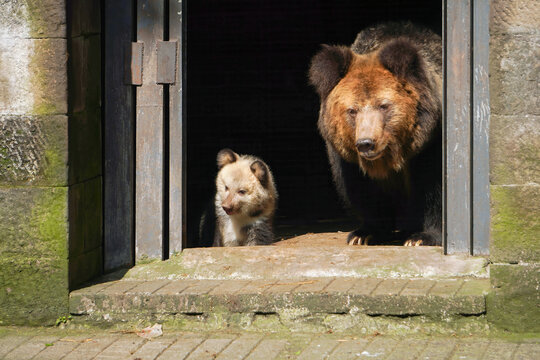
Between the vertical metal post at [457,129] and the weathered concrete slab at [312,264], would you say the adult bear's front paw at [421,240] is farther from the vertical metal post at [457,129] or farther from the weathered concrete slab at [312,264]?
the vertical metal post at [457,129]

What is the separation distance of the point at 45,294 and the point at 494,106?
9.12ft

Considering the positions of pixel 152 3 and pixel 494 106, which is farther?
pixel 152 3

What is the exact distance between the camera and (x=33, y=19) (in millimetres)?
5574

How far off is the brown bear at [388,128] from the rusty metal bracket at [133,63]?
58.5 inches

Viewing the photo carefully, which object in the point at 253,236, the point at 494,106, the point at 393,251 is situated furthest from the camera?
the point at 253,236

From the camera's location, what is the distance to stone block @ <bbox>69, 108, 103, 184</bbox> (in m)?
5.75

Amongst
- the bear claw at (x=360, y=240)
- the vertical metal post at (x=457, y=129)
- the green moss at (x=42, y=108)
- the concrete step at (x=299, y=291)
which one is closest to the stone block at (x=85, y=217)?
the concrete step at (x=299, y=291)

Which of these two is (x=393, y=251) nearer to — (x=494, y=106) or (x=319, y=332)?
(x=319, y=332)

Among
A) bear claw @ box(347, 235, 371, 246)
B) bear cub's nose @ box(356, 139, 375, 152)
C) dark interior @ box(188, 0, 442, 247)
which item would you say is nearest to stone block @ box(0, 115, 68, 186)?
bear cub's nose @ box(356, 139, 375, 152)

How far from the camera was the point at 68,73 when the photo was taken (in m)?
5.65

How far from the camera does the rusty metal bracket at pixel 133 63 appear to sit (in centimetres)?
620

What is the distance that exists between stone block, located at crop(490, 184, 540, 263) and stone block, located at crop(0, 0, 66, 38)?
8.55 ft

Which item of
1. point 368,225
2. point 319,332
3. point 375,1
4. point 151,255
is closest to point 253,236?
point 368,225

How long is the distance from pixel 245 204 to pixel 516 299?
8.75 ft
